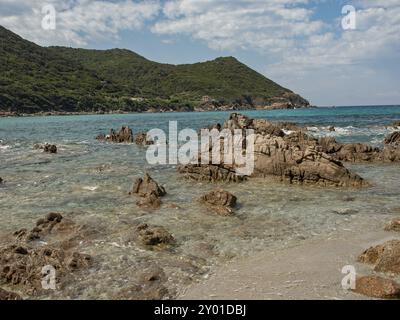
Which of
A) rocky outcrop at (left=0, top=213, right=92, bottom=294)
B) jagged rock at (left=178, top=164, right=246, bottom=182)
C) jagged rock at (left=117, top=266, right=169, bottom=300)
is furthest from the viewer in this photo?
jagged rock at (left=178, top=164, right=246, bottom=182)

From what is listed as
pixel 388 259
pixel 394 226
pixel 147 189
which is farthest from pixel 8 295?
pixel 394 226

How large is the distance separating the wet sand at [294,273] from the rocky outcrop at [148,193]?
326 inches

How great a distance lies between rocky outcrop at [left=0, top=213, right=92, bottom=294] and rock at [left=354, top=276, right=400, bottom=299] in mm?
8186

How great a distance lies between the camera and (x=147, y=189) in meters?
23.0

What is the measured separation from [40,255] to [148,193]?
9.37 m

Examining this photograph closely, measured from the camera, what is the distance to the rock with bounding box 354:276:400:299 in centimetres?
1044

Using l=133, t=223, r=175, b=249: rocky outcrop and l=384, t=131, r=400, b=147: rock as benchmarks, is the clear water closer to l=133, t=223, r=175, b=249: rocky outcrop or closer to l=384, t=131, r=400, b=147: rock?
l=133, t=223, r=175, b=249: rocky outcrop

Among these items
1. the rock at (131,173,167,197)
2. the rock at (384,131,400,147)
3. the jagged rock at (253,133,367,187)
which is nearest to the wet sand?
the rock at (131,173,167,197)

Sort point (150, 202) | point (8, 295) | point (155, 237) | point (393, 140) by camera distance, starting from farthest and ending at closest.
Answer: point (393, 140) < point (150, 202) < point (155, 237) < point (8, 295)

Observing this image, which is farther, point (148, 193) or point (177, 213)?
point (148, 193)

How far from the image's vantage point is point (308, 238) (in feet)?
51.3

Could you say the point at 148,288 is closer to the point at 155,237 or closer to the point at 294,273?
the point at 155,237

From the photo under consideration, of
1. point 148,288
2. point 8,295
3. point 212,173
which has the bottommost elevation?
point 148,288
